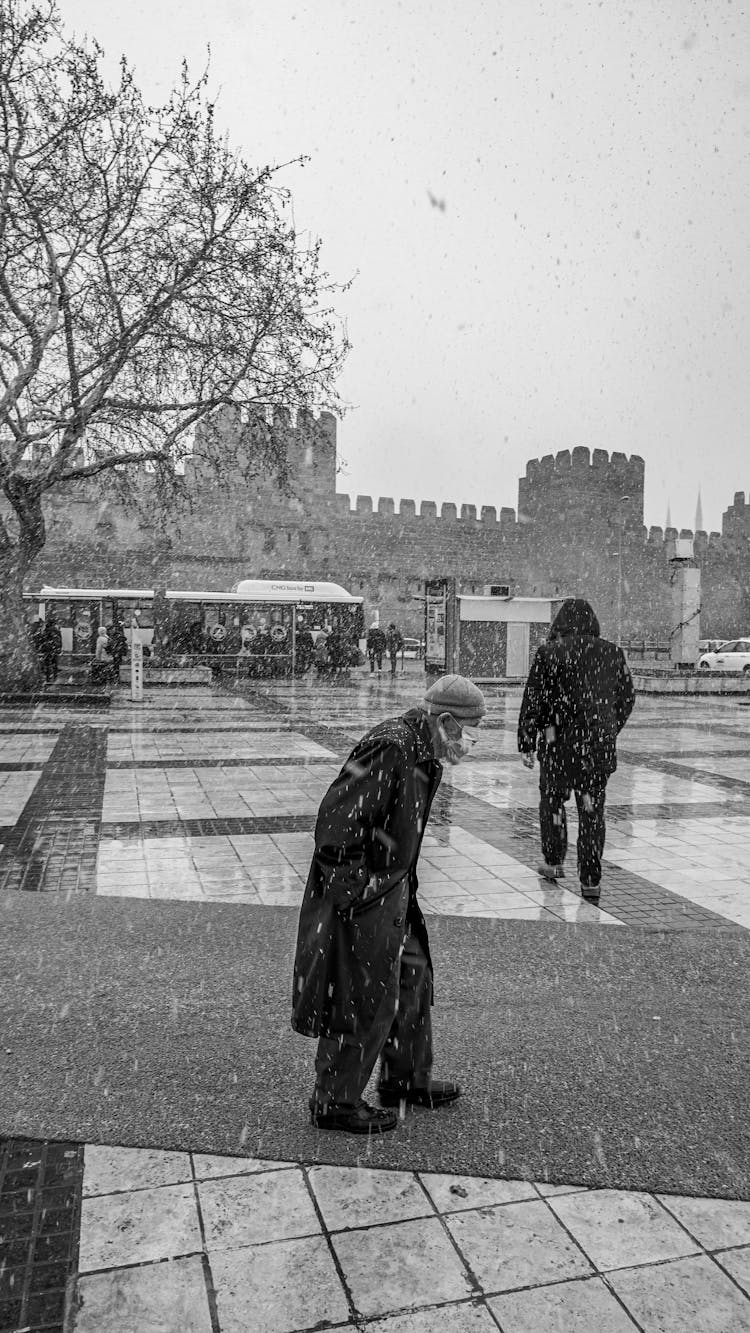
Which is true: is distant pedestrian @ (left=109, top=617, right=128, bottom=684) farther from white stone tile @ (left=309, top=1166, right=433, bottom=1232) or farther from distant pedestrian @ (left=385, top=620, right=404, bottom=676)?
white stone tile @ (left=309, top=1166, right=433, bottom=1232)

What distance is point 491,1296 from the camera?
2164 mm

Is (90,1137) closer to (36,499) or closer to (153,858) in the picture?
(153,858)

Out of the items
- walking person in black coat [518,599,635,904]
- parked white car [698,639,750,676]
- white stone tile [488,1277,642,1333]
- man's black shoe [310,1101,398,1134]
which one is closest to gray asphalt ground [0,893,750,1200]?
man's black shoe [310,1101,398,1134]

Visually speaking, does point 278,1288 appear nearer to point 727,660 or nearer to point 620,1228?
point 620,1228

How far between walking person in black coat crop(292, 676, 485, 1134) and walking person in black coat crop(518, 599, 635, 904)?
2.64 m

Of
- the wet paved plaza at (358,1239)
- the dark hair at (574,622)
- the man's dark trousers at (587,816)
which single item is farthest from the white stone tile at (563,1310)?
the dark hair at (574,622)

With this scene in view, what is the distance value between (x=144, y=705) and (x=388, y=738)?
1479cm

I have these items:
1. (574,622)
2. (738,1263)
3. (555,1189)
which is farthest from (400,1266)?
(574,622)

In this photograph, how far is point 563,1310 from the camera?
2.12 m

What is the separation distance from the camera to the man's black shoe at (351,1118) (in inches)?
110

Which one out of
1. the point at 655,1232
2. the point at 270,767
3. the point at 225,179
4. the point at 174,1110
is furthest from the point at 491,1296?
the point at 225,179

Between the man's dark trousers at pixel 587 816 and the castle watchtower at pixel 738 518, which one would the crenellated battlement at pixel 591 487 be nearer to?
the castle watchtower at pixel 738 518

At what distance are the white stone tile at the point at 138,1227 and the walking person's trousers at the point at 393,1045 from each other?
1.55 feet

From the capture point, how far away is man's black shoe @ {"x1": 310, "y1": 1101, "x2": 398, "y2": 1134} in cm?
280
